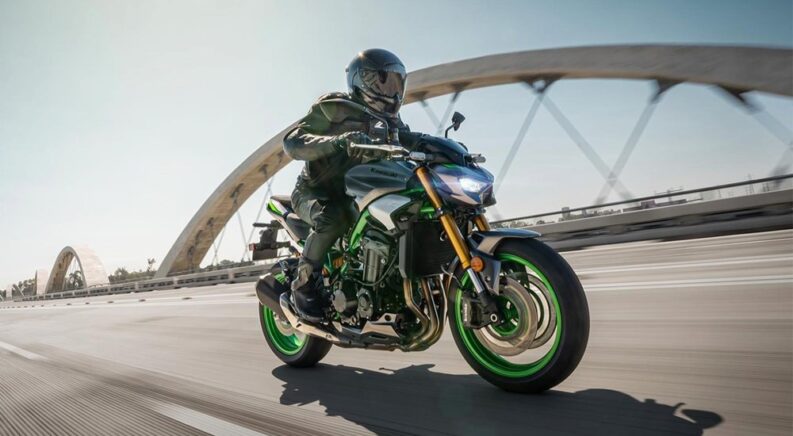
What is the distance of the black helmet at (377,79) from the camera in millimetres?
3010

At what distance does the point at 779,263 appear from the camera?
174 inches

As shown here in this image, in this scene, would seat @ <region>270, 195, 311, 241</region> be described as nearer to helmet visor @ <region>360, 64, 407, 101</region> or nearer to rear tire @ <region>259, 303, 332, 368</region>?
rear tire @ <region>259, 303, 332, 368</region>

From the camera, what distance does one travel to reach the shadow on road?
1.68 m

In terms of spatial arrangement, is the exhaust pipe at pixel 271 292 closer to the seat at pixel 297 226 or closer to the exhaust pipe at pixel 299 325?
the exhaust pipe at pixel 299 325

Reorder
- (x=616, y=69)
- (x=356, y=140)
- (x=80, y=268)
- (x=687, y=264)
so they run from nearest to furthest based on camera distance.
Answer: (x=356, y=140), (x=687, y=264), (x=616, y=69), (x=80, y=268)

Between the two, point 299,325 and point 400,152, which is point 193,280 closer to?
point 299,325

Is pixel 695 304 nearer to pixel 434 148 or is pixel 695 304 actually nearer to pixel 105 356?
pixel 434 148

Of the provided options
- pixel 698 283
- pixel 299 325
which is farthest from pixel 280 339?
pixel 698 283

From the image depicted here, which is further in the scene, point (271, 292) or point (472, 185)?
point (271, 292)

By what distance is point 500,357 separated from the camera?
2297mm

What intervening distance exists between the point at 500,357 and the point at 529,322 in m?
0.33

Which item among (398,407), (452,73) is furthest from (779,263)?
(452,73)

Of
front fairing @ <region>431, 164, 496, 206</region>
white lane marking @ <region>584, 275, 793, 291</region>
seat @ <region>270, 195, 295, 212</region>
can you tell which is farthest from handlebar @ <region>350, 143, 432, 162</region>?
white lane marking @ <region>584, 275, 793, 291</region>

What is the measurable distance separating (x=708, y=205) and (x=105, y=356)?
32.9 feet
